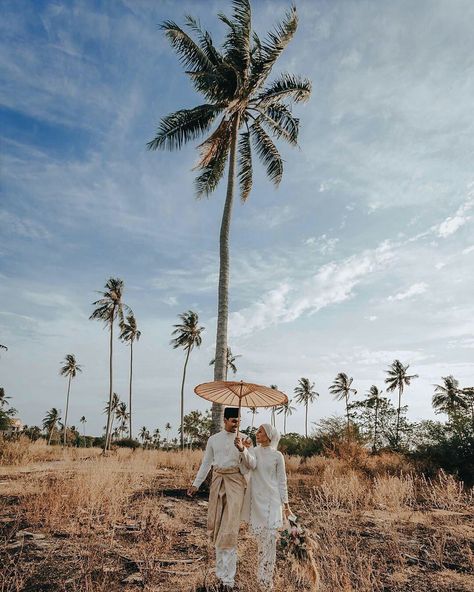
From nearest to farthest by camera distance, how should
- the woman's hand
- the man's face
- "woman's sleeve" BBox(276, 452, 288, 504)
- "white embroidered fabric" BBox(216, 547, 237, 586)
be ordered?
1. "white embroidered fabric" BBox(216, 547, 237, 586)
2. the woman's hand
3. "woman's sleeve" BBox(276, 452, 288, 504)
4. the man's face

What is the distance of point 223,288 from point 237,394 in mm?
6380

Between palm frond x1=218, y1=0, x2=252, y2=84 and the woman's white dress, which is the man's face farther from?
palm frond x1=218, y1=0, x2=252, y2=84

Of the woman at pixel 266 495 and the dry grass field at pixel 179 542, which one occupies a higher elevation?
the woman at pixel 266 495

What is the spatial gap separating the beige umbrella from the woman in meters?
0.63

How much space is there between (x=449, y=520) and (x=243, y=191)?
37.4 ft

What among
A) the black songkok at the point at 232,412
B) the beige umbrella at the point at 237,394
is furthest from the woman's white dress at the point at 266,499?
the beige umbrella at the point at 237,394

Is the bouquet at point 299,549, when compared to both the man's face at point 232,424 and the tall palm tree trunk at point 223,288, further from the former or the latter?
the tall palm tree trunk at point 223,288

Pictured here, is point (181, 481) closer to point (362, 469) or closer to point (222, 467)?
point (362, 469)

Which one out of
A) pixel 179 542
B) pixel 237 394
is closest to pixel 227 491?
pixel 237 394

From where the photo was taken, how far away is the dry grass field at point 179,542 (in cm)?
429

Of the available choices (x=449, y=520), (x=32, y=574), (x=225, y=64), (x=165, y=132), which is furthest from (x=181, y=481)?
(x=225, y=64)

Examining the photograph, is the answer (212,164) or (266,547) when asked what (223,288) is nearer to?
(212,164)

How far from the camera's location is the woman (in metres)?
4.16

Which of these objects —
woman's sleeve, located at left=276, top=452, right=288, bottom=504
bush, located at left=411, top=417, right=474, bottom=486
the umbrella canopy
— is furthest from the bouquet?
bush, located at left=411, top=417, right=474, bottom=486
